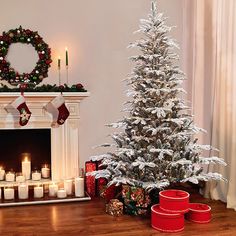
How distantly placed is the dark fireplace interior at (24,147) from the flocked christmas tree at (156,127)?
109 centimetres

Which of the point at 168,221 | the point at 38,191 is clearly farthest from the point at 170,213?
the point at 38,191

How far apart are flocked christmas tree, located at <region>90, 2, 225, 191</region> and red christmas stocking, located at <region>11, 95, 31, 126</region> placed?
1029mm

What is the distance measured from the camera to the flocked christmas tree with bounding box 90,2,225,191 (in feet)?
11.3

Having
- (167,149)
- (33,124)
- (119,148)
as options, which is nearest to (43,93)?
(33,124)

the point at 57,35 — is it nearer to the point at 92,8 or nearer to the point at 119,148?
the point at 92,8

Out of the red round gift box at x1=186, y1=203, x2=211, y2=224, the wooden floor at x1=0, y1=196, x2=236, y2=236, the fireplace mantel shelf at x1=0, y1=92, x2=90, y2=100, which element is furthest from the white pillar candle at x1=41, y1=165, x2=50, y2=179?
the red round gift box at x1=186, y1=203, x2=211, y2=224

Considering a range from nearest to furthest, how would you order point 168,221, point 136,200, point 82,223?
point 168,221 < point 82,223 < point 136,200

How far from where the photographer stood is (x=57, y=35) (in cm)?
446

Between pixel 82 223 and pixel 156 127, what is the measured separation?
104cm

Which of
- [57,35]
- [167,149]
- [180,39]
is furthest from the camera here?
[180,39]

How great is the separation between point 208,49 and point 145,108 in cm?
124

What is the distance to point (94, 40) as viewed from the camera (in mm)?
4586

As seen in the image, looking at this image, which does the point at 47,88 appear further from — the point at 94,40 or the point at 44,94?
the point at 94,40

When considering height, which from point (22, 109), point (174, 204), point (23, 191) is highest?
point (22, 109)
